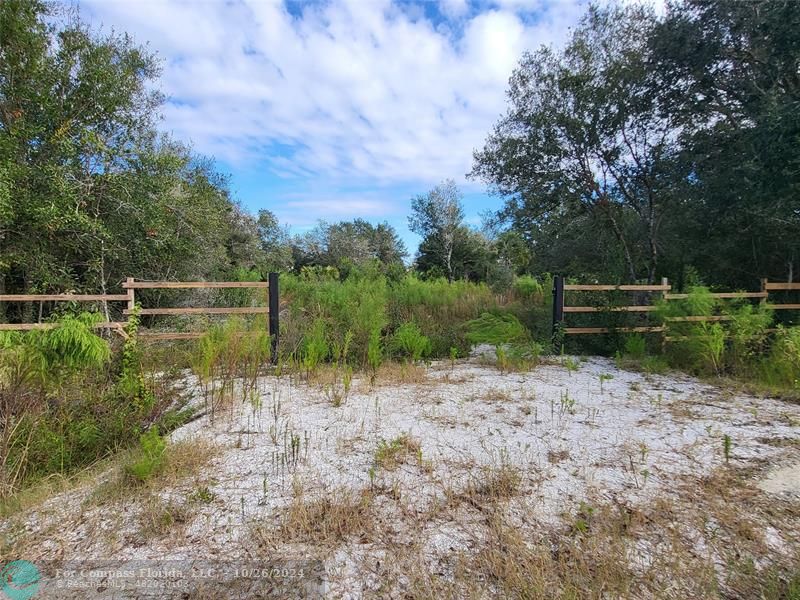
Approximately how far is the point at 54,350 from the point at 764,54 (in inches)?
404

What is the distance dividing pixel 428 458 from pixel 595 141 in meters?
7.90

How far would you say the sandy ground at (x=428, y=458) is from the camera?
1895 millimetres

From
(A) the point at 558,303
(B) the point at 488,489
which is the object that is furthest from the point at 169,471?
(A) the point at 558,303

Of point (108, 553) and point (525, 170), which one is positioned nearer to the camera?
point (108, 553)

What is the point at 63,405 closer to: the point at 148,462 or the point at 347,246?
the point at 148,462

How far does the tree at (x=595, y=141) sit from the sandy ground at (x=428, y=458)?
519 cm

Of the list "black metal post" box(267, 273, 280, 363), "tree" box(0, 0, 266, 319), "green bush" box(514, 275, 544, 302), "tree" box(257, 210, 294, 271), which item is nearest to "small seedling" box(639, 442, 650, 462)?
"black metal post" box(267, 273, 280, 363)

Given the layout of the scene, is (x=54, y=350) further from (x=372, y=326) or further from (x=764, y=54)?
(x=764, y=54)

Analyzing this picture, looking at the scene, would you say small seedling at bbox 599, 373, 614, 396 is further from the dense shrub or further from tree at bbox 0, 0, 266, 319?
tree at bbox 0, 0, 266, 319

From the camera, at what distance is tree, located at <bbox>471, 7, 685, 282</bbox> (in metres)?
7.50

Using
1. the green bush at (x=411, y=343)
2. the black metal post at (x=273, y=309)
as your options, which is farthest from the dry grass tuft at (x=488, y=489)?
the black metal post at (x=273, y=309)

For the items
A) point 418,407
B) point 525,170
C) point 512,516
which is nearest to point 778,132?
point 525,170

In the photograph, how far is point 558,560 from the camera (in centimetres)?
170

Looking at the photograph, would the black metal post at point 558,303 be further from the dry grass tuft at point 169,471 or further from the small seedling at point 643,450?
the dry grass tuft at point 169,471
